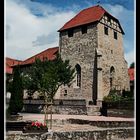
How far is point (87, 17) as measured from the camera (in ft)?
101

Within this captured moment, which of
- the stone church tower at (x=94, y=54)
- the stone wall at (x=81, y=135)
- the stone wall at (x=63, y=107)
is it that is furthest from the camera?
the stone church tower at (x=94, y=54)

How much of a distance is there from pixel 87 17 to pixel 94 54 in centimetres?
464

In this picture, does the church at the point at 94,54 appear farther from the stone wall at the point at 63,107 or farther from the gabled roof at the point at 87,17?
the stone wall at the point at 63,107

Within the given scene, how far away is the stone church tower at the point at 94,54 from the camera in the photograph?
28.9 m

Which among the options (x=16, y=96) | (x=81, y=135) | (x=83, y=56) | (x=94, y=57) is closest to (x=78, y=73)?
(x=83, y=56)

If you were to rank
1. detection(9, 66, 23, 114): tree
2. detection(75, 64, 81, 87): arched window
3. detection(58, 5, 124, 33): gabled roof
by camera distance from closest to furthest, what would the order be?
detection(9, 66, 23, 114): tree, detection(58, 5, 124, 33): gabled roof, detection(75, 64, 81, 87): arched window

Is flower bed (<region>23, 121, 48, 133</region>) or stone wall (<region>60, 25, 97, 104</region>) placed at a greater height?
stone wall (<region>60, 25, 97, 104</region>)

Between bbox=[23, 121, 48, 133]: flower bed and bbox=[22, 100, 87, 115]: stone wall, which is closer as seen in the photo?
bbox=[23, 121, 48, 133]: flower bed

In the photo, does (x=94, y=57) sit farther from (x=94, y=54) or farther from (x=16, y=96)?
(x=16, y=96)

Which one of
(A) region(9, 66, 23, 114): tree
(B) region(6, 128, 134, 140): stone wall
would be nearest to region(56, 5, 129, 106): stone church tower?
(A) region(9, 66, 23, 114): tree

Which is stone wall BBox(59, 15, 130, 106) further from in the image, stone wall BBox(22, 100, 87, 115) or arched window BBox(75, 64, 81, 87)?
stone wall BBox(22, 100, 87, 115)

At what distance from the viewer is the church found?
94.7ft

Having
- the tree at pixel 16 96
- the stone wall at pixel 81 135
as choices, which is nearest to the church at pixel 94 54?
the tree at pixel 16 96

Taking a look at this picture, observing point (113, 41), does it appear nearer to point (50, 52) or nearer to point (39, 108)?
point (50, 52)
